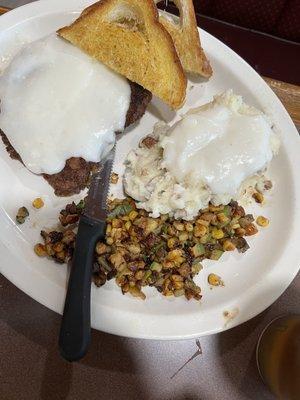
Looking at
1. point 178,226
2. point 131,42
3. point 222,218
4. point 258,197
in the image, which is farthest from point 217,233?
point 131,42

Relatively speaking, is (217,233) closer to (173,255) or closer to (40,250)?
Result: (173,255)

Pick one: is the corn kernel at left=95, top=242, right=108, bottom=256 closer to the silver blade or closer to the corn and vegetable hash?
the corn and vegetable hash

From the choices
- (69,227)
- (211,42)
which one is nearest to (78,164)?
(69,227)

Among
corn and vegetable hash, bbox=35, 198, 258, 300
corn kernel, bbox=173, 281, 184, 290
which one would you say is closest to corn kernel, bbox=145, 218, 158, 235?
corn and vegetable hash, bbox=35, 198, 258, 300

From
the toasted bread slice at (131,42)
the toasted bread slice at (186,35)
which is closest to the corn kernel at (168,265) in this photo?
the toasted bread slice at (131,42)

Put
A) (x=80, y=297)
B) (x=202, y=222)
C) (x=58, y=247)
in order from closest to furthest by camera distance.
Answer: (x=80, y=297) < (x=58, y=247) < (x=202, y=222)

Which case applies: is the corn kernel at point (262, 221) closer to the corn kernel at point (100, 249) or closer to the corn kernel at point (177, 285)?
the corn kernel at point (177, 285)
